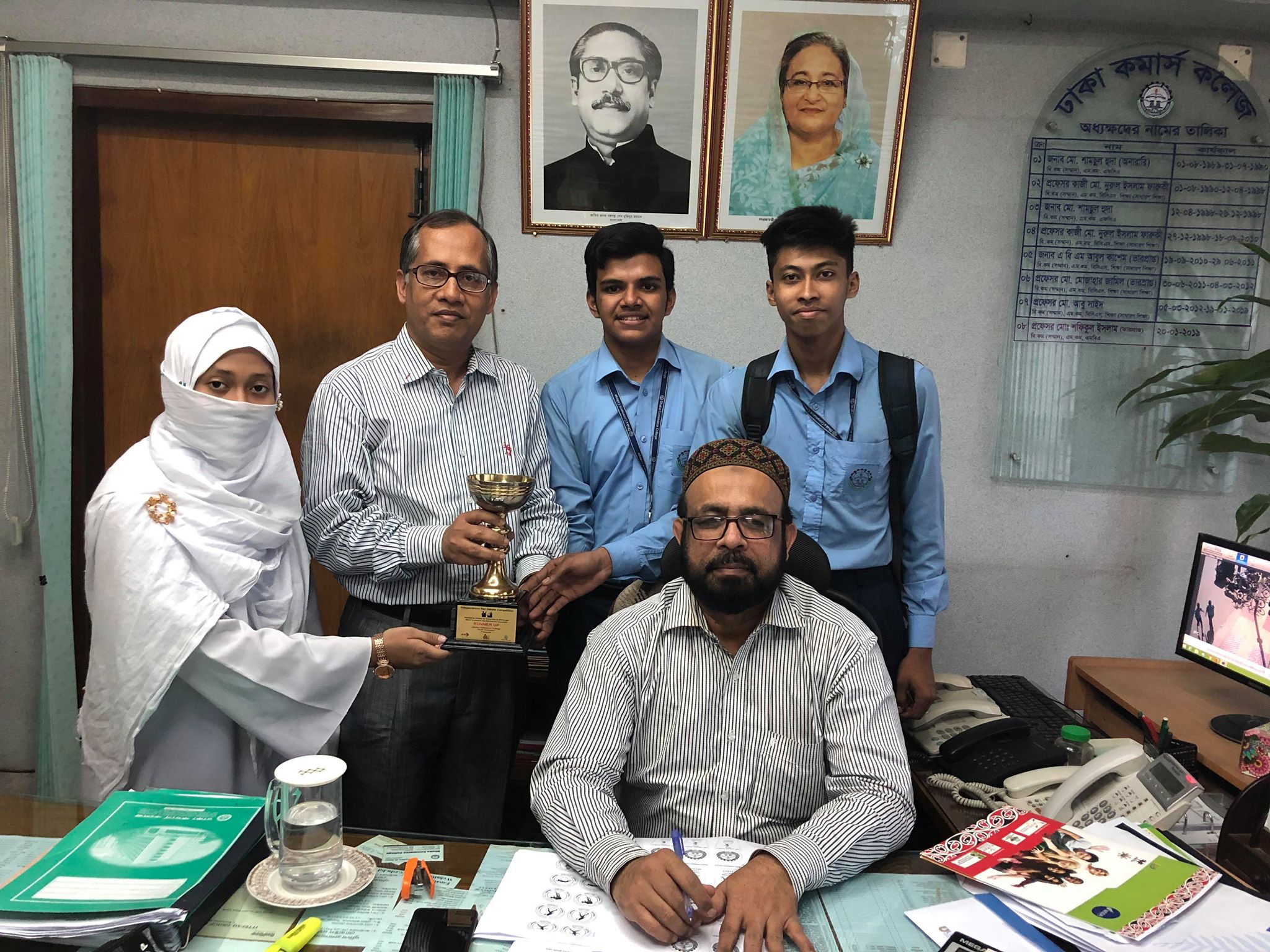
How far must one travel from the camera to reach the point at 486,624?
2.01 m

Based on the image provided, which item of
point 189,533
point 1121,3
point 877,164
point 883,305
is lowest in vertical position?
point 189,533

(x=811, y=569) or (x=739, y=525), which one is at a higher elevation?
(x=739, y=525)

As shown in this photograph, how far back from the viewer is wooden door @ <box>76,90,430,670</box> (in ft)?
10.9

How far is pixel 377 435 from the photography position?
87.4 inches

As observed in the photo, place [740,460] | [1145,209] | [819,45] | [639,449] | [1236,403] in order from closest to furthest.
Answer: [740,460] → [639,449] → [1236,403] → [819,45] → [1145,209]

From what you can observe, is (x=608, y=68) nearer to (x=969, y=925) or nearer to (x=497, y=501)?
(x=497, y=501)

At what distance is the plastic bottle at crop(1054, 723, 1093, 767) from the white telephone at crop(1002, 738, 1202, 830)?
0.04 meters

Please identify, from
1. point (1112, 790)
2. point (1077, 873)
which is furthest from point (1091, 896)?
point (1112, 790)

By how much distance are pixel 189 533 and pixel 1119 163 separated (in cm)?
324

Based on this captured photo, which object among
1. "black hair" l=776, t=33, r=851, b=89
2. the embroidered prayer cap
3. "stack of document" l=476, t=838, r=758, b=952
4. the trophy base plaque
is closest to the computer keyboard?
the embroidered prayer cap

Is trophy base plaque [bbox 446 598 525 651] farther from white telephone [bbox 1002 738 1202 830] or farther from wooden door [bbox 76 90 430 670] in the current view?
wooden door [bbox 76 90 430 670]

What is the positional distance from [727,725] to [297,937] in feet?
2.64

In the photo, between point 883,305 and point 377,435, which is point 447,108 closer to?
point 377,435

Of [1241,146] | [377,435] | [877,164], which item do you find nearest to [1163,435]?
[1241,146]
